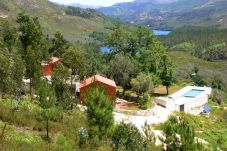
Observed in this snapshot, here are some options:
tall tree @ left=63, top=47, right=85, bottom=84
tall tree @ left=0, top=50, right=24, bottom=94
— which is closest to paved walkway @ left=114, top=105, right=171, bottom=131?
tall tree @ left=63, top=47, right=85, bottom=84

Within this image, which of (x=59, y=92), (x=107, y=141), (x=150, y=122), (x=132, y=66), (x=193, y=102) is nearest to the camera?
(x=107, y=141)

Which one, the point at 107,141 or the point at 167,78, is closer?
the point at 107,141

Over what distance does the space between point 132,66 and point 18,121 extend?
3359 cm

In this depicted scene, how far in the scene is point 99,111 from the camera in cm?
2228

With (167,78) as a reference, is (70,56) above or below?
above

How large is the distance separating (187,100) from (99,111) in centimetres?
3661

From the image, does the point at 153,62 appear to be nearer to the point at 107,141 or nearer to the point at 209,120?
the point at 209,120

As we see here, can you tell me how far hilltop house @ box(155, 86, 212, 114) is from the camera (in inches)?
2130

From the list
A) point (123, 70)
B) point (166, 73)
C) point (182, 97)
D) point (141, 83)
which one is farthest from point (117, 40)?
point (141, 83)

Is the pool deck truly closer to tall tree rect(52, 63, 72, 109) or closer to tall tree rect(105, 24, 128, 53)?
tall tree rect(105, 24, 128, 53)

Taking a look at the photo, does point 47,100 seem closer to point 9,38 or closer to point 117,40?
point 9,38

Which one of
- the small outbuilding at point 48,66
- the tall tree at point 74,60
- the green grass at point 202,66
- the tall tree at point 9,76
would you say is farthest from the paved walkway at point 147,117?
the green grass at point 202,66

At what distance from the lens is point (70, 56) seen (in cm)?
4369

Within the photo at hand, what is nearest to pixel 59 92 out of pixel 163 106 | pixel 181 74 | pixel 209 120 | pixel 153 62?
pixel 163 106
